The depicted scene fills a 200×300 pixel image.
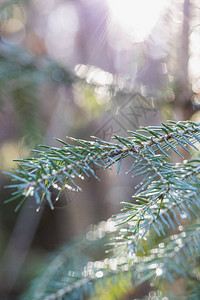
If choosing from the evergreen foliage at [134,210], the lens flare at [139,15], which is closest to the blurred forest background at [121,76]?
the lens flare at [139,15]

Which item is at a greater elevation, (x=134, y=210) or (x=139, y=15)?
(x=139, y=15)

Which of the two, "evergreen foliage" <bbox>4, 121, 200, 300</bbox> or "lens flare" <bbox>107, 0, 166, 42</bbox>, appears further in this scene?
"lens flare" <bbox>107, 0, 166, 42</bbox>

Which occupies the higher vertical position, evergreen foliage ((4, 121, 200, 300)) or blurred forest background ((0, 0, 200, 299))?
blurred forest background ((0, 0, 200, 299))

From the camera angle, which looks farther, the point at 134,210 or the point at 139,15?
the point at 139,15

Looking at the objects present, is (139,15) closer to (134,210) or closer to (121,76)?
(121,76)

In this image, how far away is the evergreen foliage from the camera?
0.18 m

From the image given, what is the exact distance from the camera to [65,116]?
90cm

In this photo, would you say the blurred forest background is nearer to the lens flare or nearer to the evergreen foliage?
the lens flare

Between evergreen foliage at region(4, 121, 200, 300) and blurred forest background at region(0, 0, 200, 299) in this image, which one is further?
blurred forest background at region(0, 0, 200, 299)

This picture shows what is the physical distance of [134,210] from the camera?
0.62 feet

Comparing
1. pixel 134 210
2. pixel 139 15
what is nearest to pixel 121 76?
pixel 139 15

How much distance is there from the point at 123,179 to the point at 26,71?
66 centimetres

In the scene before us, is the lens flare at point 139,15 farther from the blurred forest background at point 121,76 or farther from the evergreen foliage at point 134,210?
the evergreen foliage at point 134,210

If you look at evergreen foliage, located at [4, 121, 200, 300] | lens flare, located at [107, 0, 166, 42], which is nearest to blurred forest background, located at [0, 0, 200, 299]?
lens flare, located at [107, 0, 166, 42]
